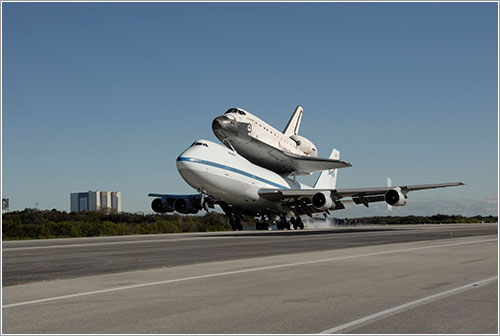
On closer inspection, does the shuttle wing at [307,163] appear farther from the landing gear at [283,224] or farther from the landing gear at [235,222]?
the landing gear at [235,222]

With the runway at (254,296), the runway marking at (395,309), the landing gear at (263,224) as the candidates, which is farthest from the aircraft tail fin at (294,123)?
the runway marking at (395,309)

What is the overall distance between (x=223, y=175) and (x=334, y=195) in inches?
386

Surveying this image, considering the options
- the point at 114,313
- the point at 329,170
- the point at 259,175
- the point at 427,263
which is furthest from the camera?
the point at 329,170

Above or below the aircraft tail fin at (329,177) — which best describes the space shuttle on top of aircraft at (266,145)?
above

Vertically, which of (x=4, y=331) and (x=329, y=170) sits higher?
(x=329, y=170)

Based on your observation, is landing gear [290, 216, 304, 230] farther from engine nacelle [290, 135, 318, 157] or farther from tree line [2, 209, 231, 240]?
engine nacelle [290, 135, 318, 157]

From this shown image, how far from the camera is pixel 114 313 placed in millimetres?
7816

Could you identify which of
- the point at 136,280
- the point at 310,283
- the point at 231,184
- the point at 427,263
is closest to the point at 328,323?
the point at 310,283

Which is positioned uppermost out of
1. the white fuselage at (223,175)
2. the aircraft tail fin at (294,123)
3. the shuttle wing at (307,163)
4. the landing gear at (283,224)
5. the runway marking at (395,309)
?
A: the aircraft tail fin at (294,123)

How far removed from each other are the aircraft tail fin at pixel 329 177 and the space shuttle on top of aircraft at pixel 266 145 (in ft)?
1.94

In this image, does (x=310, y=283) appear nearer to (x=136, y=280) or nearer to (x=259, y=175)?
(x=136, y=280)

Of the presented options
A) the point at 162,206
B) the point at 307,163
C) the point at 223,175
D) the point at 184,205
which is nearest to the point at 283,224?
the point at 184,205

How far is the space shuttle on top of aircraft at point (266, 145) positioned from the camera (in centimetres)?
5803

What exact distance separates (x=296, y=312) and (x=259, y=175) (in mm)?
39664
